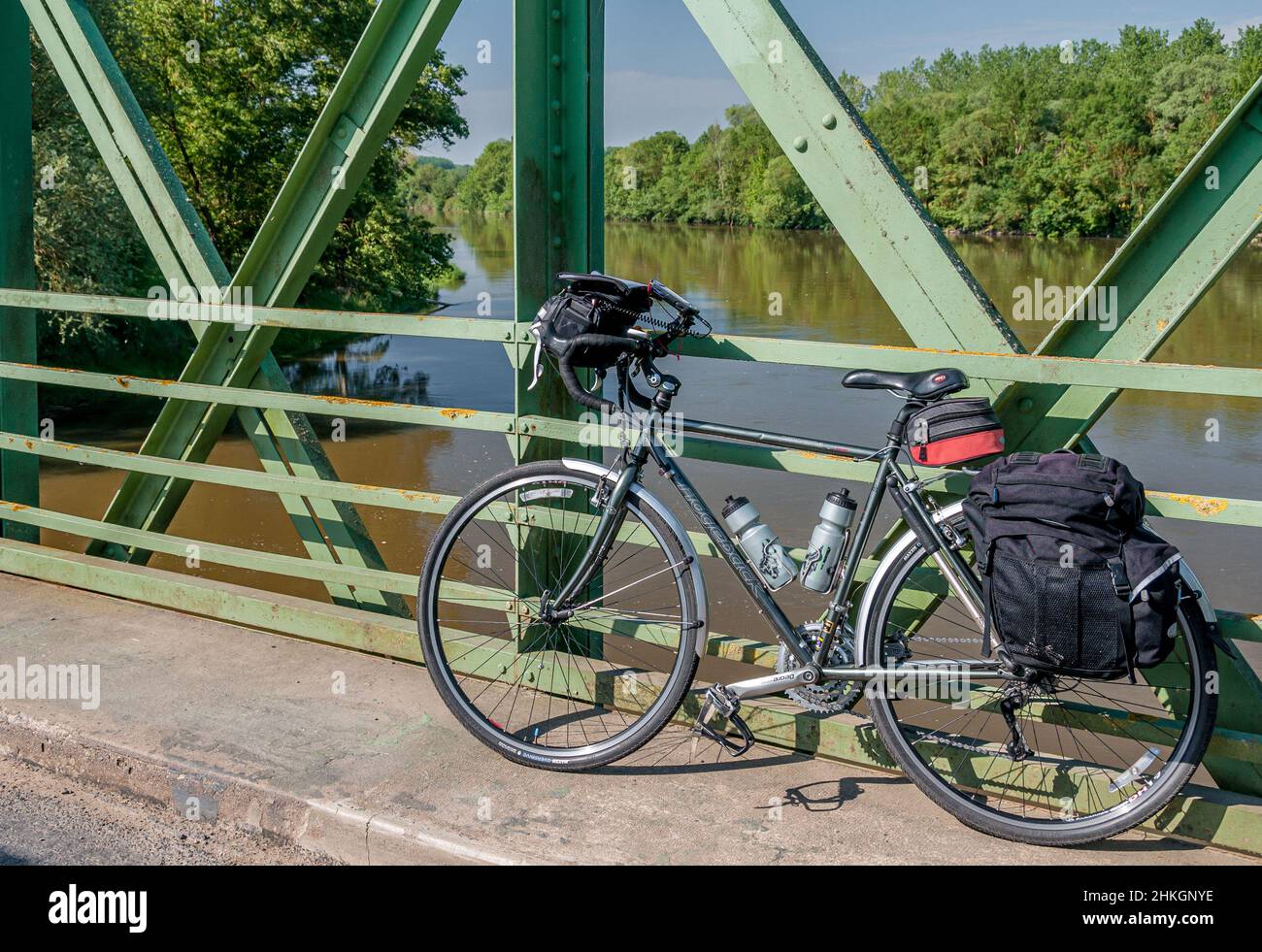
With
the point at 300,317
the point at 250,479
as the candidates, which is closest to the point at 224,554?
the point at 250,479

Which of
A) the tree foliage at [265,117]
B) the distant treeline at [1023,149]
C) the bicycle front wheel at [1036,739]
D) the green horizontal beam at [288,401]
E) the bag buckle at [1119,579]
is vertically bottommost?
the bicycle front wheel at [1036,739]

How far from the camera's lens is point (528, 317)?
4.00 meters

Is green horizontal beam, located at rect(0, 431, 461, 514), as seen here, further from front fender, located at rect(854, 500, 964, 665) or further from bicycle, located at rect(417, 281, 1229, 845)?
front fender, located at rect(854, 500, 964, 665)

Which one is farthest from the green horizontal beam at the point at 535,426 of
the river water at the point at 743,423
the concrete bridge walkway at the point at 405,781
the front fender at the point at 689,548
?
the river water at the point at 743,423

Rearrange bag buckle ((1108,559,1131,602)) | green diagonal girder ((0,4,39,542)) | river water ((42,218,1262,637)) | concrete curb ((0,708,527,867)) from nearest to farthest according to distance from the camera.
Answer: bag buckle ((1108,559,1131,602)) < concrete curb ((0,708,527,867)) < green diagonal girder ((0,4,39,542)) < river water ((42,218,1262,637))

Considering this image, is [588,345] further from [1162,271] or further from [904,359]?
[1162,271]

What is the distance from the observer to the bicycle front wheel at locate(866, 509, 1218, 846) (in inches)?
117

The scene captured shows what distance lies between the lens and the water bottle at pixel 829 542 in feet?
10.7

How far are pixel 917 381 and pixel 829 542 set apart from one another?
49cm

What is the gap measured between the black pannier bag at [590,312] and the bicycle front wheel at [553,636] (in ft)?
1.28

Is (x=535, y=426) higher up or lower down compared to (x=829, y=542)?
higher up

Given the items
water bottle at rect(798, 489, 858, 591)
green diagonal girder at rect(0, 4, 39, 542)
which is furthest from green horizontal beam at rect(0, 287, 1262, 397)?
green diagonal girder at rect(0, 4, 39, 542)

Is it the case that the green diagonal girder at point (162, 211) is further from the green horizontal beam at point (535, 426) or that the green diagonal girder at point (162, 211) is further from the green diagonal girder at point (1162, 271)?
the green diagonal girder at point (1162, 271)
